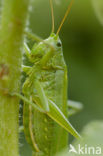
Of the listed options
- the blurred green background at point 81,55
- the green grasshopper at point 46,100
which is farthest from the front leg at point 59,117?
the blurred green background at point 81,55

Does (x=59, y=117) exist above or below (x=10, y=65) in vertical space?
below

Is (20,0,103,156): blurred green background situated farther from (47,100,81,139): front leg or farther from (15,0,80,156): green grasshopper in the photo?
(47,100,81,139): front leg

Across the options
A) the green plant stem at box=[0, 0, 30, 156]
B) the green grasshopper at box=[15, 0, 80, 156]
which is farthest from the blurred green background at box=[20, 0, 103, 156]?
the green plant stem at box=[0, 0, 30, 156]

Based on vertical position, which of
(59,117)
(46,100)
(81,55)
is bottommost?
(81,55)

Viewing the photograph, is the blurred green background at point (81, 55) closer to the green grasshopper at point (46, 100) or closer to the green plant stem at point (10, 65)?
the green grasshopper at point (46, 100)

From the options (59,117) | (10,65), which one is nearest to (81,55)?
(59,117)

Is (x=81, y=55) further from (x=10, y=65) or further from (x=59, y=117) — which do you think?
(x=10, y=65)
